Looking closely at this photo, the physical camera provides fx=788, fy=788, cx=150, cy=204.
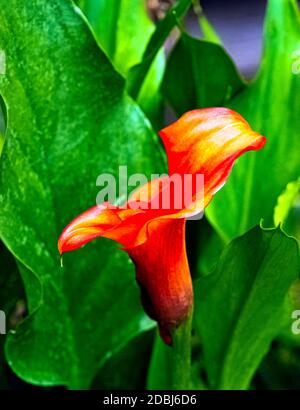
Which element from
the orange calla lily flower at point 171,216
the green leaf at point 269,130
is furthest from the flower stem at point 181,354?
the green leaf at point 269,130

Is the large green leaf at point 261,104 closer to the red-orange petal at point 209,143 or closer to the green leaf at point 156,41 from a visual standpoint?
the green leaf at point 156,41

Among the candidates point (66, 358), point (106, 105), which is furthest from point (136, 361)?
point (106, 105)

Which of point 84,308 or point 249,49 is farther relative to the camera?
point 249,49

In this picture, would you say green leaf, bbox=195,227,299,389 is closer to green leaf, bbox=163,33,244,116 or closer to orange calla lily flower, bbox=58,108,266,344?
orange calla lily flower, bbox=58,108,266,344

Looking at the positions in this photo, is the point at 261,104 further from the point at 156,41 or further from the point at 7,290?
the point at 7,290

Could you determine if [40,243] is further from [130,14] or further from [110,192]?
[130,14]

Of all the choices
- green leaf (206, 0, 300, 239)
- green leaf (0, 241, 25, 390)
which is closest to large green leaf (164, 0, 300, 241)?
green leaf (206, 0, 300, 239)

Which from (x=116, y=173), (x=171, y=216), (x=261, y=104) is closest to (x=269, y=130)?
(x=261, y=104)
